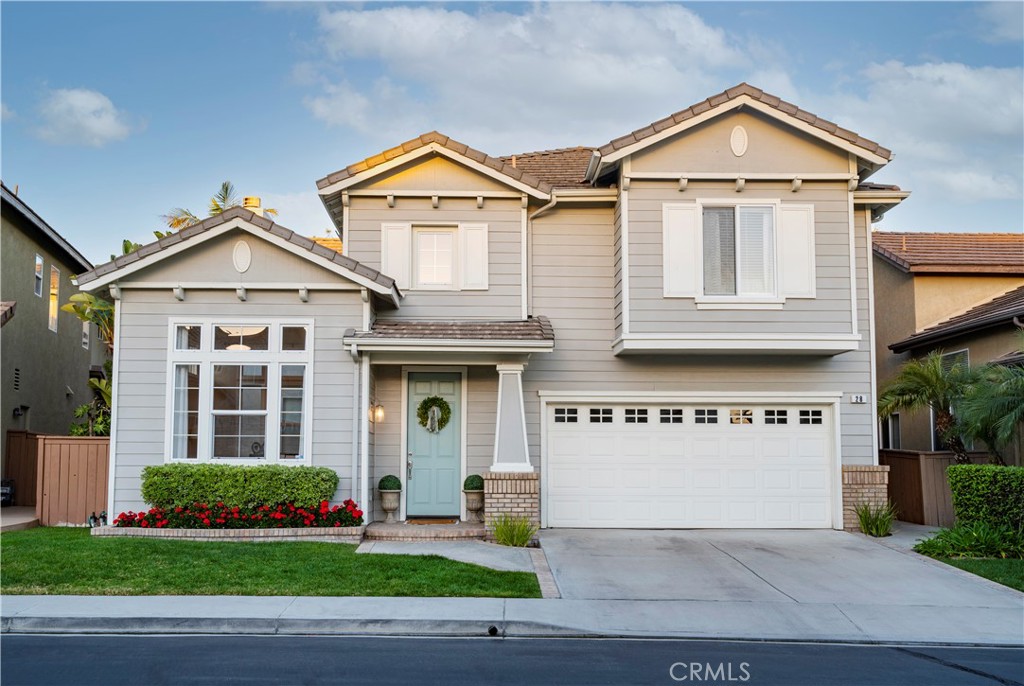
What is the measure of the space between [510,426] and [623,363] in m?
2.46

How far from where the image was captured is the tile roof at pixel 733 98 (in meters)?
14.0

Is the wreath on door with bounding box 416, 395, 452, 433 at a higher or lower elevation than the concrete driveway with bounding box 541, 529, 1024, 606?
higher

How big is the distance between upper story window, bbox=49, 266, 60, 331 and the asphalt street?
1575cm

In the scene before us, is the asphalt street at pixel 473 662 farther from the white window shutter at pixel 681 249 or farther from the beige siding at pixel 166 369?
the white window shutter at pixel 681 249

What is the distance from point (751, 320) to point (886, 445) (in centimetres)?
850

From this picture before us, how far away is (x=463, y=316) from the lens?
14.7 m

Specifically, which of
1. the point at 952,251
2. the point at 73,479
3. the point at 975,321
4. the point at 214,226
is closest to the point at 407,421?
the point at 214,226

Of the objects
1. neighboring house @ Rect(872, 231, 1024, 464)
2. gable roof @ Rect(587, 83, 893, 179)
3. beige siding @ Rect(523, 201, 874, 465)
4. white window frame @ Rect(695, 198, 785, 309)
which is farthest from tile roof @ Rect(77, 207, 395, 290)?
neighboring house @ Rect(872, 231, 1024, 464)

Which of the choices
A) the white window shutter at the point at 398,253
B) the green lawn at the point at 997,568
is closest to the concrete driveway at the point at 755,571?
the green lawn at the point at 997,568

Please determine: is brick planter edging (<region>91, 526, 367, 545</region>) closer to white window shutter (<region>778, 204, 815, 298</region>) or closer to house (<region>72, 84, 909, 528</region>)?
house (<region>72, 84, 909, 528</region>)

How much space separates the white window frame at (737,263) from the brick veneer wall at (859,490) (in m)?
3.20

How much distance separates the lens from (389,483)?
45.6 feet

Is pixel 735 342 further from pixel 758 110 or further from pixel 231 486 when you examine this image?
pixel 231 486

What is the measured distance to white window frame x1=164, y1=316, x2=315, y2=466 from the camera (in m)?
13.2
